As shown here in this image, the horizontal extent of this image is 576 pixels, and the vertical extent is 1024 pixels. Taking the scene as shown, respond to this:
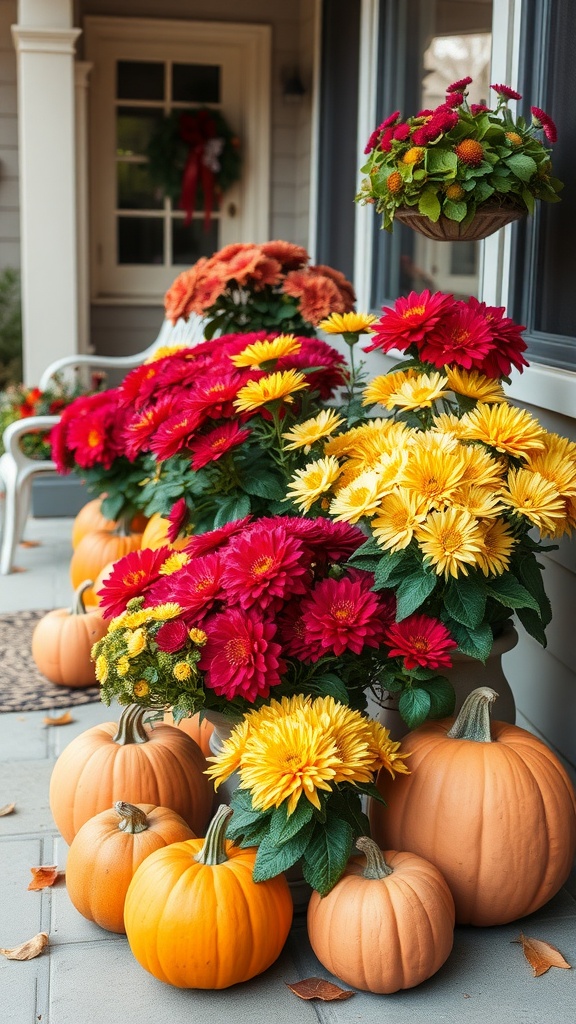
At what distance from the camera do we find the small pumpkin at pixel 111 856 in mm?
1847

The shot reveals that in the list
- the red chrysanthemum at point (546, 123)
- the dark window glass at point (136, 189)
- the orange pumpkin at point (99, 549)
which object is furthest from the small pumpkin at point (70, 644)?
the dark window glass at point (136, 189)

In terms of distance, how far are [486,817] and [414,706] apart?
0.72 ft

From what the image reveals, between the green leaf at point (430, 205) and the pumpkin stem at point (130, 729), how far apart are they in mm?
1177

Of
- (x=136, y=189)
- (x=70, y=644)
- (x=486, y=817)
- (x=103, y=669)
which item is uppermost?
(x=136, y=189)

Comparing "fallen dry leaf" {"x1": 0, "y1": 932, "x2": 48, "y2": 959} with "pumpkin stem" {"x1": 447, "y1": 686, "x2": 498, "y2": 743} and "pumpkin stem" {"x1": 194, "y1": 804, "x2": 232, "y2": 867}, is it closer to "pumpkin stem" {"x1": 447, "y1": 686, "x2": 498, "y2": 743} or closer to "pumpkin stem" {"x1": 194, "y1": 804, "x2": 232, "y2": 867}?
"pumpkin stem" {"x1": 194, "y1": 804, "x2": 232, "y2": 867}

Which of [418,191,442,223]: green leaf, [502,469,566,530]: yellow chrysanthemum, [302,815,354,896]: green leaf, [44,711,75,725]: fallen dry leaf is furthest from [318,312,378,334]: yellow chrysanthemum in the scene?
[44,711,75,725]: fallen dry leaf

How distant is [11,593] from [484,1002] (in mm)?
2695

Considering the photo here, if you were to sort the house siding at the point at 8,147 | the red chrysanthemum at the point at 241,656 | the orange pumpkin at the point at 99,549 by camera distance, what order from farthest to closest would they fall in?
the house siding at the point at 8,147, the orange pumpkin at the point at 99,549, the red chrysanthemum at the point at 241,656

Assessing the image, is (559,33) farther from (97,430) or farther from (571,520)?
→ (97,430)

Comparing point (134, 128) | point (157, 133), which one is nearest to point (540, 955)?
point (157, 133)

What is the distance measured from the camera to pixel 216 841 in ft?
5.73

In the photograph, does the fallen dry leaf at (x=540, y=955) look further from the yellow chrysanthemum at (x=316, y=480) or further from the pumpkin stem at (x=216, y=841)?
the yellow chrysanthemum at (x=316, y=480)

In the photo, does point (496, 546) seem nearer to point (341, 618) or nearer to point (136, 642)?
point (341, 618)

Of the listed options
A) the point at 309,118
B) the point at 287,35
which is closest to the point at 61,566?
the point at 309,118
